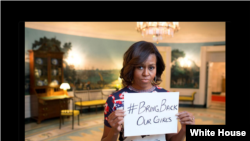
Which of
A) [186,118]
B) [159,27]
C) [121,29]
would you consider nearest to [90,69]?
[121,29]

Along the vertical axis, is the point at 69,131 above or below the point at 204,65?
below

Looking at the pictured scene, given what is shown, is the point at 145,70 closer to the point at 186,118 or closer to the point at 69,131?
the point at 186,118

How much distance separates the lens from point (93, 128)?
540 centimetres

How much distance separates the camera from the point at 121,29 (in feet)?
24.0

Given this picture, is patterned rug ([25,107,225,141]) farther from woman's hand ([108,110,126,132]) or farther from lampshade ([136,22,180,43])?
woman's hand ([108,110,126,132])

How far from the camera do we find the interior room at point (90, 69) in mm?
5426

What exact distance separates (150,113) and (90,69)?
22.3 ft

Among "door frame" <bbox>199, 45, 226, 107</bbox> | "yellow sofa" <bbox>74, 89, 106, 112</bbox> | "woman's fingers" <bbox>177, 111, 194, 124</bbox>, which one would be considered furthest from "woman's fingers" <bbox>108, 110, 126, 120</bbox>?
"door frame" <bbox>199, 45, 226, 107</bbox>

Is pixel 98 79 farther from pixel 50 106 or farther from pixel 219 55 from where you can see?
pixel 219 55

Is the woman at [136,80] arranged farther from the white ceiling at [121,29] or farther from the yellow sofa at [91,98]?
the yellow sofa at [91,98]

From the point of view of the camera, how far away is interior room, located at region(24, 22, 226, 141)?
17.8 ft

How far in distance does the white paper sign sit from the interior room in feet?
11.5

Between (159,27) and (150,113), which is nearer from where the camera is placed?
(150,113)

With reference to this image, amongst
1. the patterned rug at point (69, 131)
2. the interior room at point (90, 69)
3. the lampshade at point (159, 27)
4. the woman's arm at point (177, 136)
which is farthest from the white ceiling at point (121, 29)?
the woman's arm at point (177, 136)
